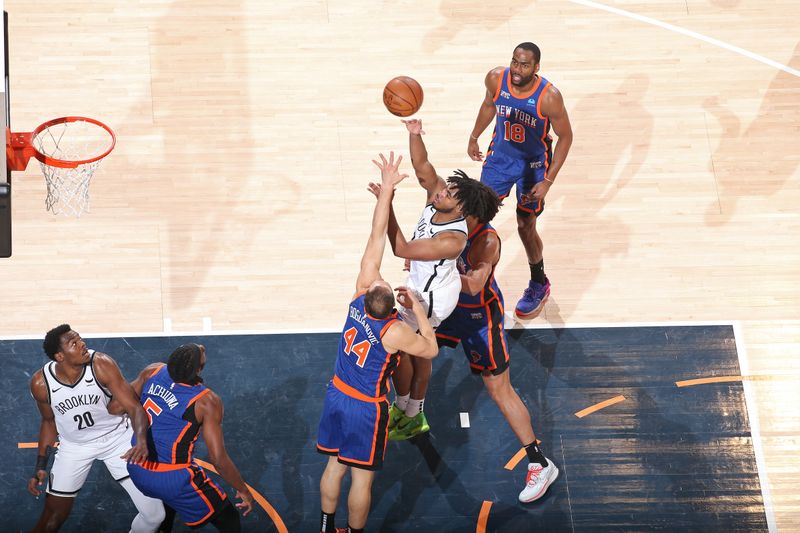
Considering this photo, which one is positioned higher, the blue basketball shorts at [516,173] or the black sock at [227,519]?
the blue basketball shorts at [516,173]

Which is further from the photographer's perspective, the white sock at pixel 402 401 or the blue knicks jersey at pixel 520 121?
the blue knicks jersey at pixel 520 121

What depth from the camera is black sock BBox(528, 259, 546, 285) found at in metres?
8.52

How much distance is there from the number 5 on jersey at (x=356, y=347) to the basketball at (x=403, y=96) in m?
Result: 2.17

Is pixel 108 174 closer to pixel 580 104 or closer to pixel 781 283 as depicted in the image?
pixel 580 104

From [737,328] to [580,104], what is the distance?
2780 mm

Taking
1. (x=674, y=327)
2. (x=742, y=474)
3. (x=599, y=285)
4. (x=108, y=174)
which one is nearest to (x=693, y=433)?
(x=742, y=474)

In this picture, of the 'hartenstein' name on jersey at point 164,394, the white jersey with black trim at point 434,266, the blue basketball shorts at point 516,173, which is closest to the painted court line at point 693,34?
the blue basketball shorts at point 516,173

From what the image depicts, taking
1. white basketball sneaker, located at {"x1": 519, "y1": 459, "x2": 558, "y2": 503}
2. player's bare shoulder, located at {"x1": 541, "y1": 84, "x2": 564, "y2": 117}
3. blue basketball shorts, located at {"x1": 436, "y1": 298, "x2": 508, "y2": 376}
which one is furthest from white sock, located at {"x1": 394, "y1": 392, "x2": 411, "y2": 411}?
player's bare shoulder, located at {"x1": 541, "y1": 84, "x2": 564, "y2": 117}

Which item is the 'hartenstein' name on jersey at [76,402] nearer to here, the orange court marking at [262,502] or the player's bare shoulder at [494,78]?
the orange court marking at [262,502]

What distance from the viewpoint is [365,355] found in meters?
6.62

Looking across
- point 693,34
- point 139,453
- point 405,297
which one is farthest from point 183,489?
point 693,34

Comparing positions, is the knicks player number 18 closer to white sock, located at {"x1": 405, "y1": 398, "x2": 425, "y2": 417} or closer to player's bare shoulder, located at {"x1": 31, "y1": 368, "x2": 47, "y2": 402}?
white sock, located at {"x1": 405, "y1": 398, "x2": 425, "y2": 417}

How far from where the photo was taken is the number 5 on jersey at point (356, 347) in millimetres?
6617

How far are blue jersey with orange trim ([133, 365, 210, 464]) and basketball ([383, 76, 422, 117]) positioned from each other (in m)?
2.86
